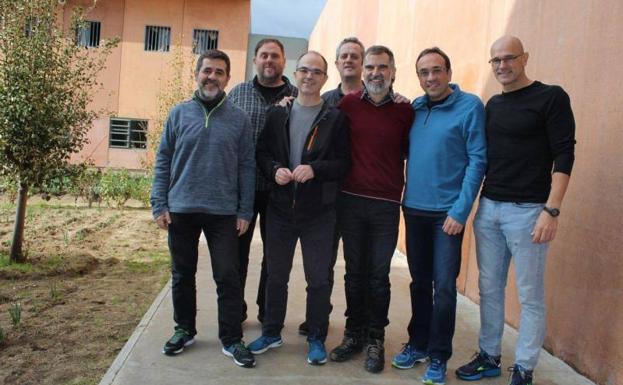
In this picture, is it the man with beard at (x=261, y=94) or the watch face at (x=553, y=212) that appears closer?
the watch face at (x=553, y=212)

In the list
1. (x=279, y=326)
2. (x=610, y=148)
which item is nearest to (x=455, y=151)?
(x=610, y=148)

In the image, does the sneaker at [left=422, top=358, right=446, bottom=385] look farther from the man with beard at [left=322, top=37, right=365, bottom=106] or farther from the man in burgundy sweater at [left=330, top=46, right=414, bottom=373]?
the man with beard at [left=322, top=37, right=365, bottom=106]

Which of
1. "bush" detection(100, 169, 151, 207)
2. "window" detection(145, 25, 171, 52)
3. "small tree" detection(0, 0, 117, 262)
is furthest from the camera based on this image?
"window" detection(145, 25, 171, 52)

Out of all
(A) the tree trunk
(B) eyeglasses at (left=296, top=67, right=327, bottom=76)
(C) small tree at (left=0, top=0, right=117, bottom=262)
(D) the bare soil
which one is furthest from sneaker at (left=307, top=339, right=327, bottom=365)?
(A) the tree trunk

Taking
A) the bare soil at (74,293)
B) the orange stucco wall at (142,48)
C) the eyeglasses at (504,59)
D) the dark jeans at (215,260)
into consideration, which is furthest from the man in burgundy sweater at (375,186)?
the orange stucco wall at (142,48)

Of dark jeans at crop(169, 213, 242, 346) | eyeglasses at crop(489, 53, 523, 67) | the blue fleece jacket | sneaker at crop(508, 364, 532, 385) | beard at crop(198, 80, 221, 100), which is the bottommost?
sneaker at crop(508, 364, 532, 385)

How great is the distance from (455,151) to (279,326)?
1.65 metres

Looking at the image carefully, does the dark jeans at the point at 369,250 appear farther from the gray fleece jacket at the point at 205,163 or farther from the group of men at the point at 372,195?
the gray fleece jacket at the point at 205,163

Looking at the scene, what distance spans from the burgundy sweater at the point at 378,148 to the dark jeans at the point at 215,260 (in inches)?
33.8

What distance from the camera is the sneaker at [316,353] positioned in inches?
138

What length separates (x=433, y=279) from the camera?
3465 mm

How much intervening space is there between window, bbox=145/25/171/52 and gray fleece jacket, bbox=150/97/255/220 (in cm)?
1842

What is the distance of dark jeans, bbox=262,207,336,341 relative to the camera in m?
3.53

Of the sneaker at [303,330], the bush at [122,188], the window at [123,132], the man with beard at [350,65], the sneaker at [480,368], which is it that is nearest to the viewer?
the sneaker at [480,368]
